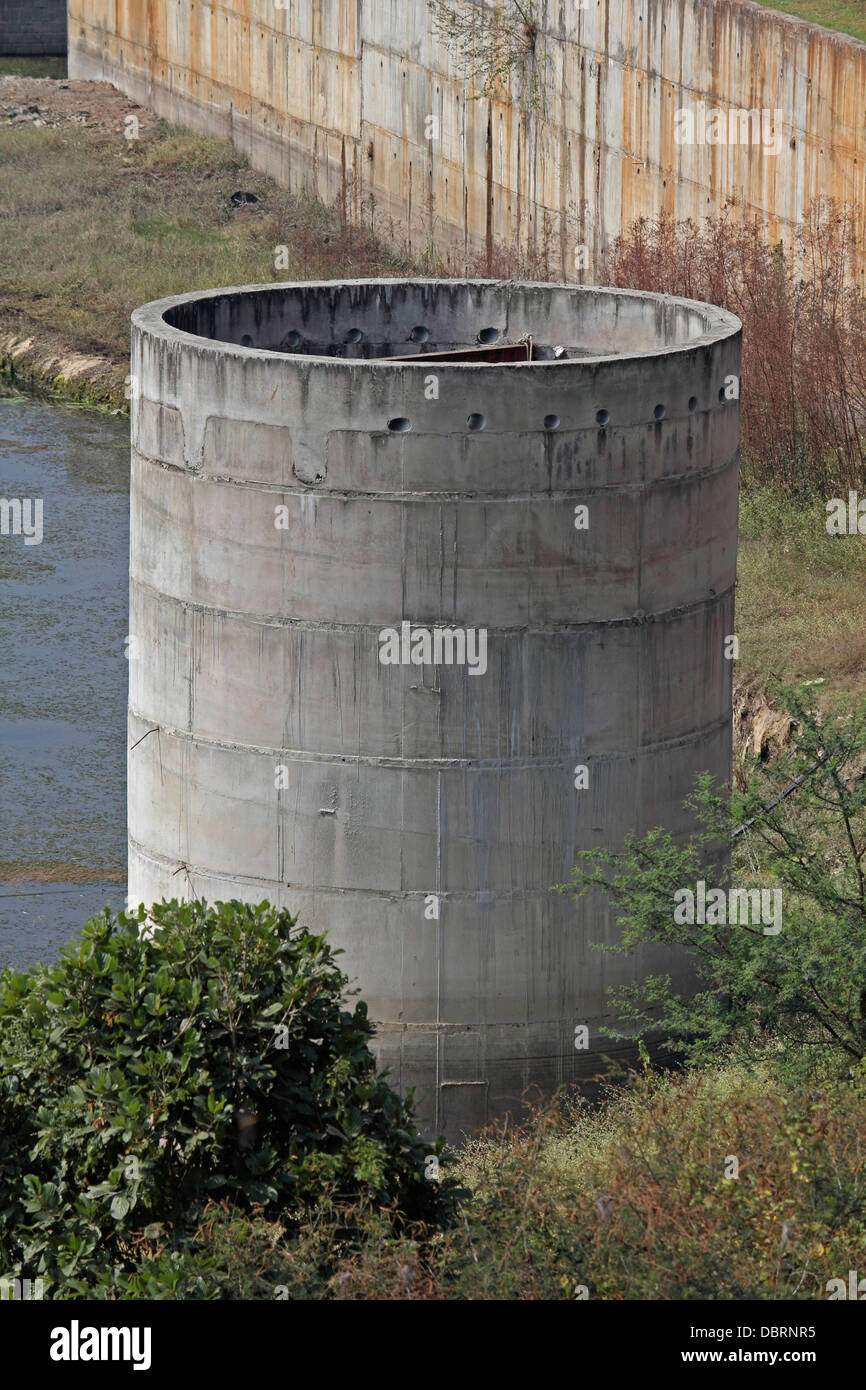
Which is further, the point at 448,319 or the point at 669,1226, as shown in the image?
the point at 448,319


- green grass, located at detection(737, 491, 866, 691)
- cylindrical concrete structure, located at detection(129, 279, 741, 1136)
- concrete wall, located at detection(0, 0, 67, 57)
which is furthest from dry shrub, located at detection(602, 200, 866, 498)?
concrete wall, located at detection(0, 0, 67, 57)

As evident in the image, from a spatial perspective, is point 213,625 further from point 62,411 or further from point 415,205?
point 415,205

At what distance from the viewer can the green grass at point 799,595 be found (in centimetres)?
2542

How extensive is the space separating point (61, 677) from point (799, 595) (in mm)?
11072

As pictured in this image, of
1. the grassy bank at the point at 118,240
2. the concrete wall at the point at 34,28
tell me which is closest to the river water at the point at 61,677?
the grassy bank at the point at 118,240

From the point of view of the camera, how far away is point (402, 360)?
54.3 feet

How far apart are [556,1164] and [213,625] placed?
4634 mm

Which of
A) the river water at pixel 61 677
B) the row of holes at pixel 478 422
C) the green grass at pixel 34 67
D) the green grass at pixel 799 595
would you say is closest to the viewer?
the row of holes at pixel 478 422

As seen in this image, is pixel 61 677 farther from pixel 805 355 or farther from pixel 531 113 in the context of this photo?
pixel 531 113

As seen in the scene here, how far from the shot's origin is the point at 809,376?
97.8 ft

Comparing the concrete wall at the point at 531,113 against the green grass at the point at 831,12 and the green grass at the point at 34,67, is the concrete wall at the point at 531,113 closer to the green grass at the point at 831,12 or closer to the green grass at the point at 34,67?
the green grass at the point at 831,12

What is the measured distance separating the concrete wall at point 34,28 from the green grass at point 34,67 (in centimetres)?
43

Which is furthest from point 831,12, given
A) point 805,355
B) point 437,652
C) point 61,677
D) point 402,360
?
point 437,652

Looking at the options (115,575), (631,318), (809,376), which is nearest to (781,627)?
(809,376)
